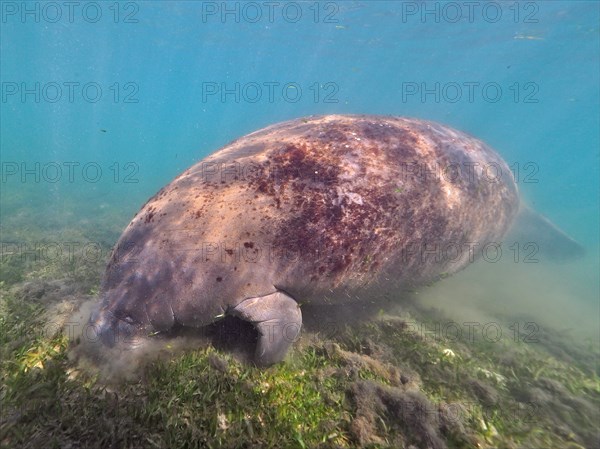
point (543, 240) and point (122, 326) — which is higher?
point (122, 326)

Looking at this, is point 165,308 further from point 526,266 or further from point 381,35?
point 381,35

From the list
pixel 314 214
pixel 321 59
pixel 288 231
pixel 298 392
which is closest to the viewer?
pixel 298 392

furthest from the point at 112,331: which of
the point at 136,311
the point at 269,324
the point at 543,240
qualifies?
the point at 543,240

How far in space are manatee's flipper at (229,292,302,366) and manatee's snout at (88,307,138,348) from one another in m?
0.96

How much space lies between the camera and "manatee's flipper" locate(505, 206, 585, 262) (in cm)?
1130

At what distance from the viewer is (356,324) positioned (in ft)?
15.6

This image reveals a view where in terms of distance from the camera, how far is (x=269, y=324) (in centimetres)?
341

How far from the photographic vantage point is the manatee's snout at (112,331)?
10.6 ft

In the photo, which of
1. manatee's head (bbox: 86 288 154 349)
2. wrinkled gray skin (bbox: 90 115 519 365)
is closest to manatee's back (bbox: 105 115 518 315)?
wrinkled gray skin (bbox: 90 115 519 365)

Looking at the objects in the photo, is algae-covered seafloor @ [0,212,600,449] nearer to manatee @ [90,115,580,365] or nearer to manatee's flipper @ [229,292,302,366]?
manatee's flipper @ [229,292,302,366]

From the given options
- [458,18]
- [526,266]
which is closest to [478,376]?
[526,266]

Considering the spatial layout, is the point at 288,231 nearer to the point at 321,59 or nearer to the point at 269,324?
the point at 269,324

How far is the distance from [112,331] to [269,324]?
1509 millimetres

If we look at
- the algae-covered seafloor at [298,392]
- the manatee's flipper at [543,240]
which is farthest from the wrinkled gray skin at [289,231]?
the manatee's flipper at [543,240]
